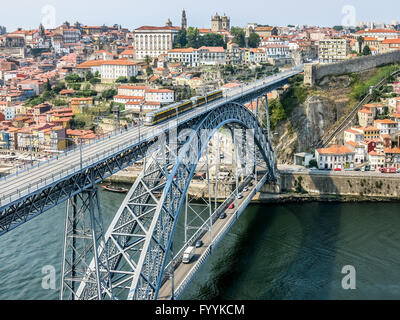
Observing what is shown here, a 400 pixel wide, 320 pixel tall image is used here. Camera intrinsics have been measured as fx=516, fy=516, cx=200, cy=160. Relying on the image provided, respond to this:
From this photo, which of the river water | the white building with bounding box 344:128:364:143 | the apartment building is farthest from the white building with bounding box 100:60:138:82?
the river water

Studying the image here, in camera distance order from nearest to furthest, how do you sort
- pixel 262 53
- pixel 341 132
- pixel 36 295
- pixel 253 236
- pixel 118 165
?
pixel 118 165 < pixel 36 295 < pixel 253 236 < pixel 341 132 < pixel 262 53

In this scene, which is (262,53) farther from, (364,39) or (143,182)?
(143,182)

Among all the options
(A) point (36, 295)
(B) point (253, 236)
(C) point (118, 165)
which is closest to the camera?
(C) point (118, 165)

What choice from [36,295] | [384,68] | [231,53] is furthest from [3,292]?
[231,53]

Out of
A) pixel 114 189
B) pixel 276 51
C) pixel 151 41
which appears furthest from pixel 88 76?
pixel 114 189

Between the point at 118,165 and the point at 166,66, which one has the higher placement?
the point at 166,66

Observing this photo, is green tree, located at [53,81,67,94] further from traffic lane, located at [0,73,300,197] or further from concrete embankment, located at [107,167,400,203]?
traffic lane, located at [0,73,300,197]

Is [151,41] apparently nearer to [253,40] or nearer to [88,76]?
[88,76]
